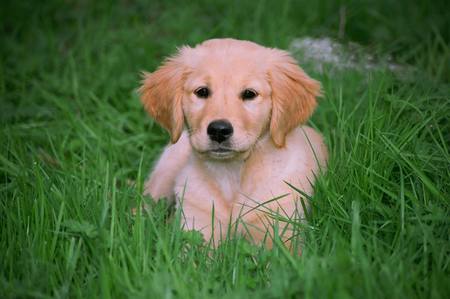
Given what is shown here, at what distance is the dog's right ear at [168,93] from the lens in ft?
12.4

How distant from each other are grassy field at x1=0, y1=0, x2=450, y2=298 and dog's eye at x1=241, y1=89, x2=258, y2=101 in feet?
1.75

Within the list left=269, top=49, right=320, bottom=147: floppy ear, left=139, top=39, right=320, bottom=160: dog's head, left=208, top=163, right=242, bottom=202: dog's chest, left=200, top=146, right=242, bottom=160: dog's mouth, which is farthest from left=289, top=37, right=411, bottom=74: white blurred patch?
left=200, top=146, right=242, bottom=160: dog's mouth

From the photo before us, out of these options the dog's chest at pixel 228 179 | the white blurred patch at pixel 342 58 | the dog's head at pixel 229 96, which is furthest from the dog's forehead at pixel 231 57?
the white blurred patch at pixel 342 58

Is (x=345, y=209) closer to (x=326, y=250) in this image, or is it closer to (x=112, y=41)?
(x=326, y=250)

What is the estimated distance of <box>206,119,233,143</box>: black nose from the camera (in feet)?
11.1

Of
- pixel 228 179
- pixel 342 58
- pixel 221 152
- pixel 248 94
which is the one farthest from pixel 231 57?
pixel 342 58

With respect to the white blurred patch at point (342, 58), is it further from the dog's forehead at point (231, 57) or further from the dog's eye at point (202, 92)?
the dog's eye at point (202, 92)

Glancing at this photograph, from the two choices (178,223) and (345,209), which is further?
(345,209)

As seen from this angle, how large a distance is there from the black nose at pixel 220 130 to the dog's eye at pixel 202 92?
0.82ft

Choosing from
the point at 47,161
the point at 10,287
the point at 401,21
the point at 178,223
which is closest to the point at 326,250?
the point at 178,223

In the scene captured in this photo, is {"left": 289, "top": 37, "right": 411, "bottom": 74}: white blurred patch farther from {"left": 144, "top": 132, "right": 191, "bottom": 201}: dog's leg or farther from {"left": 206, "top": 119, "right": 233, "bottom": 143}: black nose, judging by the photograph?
{"left": 206, "top": 119, "right": 233, "bottom": 143}: black nose

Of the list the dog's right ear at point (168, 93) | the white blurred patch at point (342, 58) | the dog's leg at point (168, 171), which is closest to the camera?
the dog's right ear at point (168, 93)

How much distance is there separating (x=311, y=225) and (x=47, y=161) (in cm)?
188

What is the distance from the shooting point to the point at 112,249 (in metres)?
3.09
